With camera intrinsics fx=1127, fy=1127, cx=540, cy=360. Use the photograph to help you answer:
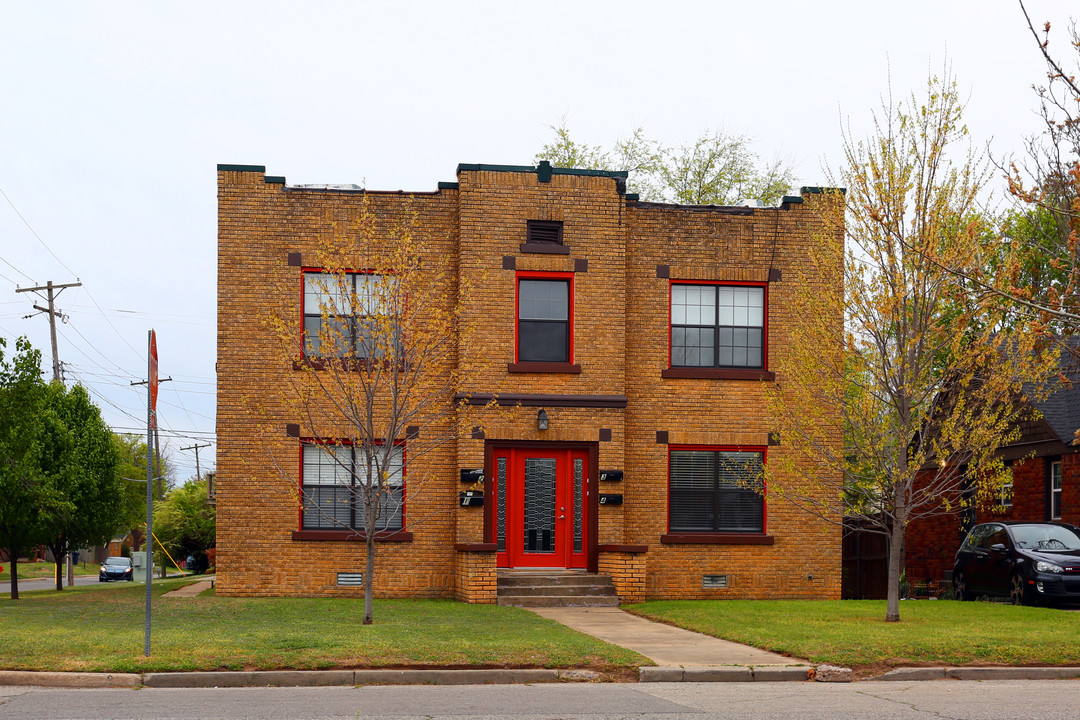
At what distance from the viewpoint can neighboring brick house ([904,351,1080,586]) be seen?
24750mm

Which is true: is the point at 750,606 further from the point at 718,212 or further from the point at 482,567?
the point at 718,212

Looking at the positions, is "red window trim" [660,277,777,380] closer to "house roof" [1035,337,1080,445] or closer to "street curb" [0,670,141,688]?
"house roof" [1035,337,1080,445]

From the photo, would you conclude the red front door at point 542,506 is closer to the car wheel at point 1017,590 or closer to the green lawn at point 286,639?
the green lawn at point 286,639

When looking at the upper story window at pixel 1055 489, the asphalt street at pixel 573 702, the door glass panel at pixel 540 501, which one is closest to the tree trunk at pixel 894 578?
the asphalt street at pixel 573 702

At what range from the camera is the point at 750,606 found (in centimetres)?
1770

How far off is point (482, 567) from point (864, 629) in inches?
266

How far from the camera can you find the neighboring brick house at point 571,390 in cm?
1956

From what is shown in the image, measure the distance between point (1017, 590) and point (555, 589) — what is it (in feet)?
26.3

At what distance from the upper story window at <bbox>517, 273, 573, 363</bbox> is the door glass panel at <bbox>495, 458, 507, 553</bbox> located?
1980 millimetres

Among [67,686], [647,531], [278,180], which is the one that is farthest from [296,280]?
[67,686]

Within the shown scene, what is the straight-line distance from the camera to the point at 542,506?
65.8 ft

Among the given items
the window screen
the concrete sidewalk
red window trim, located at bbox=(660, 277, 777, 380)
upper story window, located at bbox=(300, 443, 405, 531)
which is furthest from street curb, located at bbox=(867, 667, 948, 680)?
upper story window, located at bbox=(300, 443, 405, 531)

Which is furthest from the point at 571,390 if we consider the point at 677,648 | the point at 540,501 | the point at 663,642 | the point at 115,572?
the point at 115,572

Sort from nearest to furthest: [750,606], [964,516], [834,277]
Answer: [834,277] < [750,606] < [964,516]
